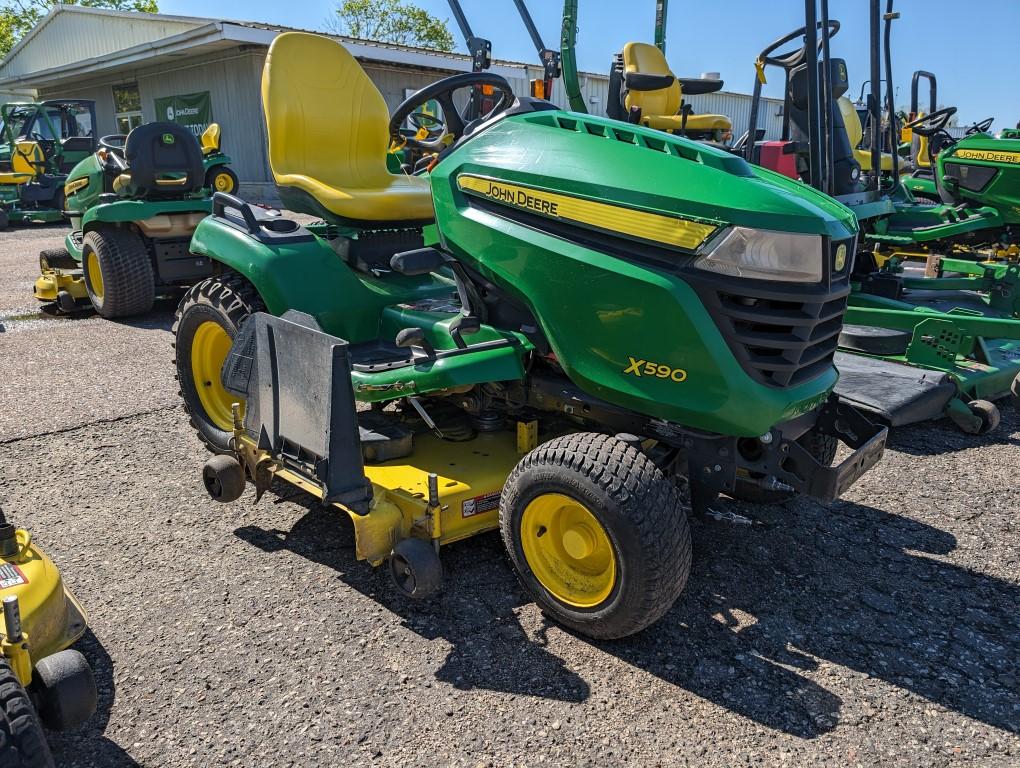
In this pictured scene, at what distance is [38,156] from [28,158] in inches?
6.8

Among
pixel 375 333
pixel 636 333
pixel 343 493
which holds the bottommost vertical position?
pixel 343 493

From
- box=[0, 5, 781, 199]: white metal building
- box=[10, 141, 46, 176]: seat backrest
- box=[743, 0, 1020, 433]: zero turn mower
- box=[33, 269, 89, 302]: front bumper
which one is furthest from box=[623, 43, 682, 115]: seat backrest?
box=[10, 141, 46, 176]: seat backrest

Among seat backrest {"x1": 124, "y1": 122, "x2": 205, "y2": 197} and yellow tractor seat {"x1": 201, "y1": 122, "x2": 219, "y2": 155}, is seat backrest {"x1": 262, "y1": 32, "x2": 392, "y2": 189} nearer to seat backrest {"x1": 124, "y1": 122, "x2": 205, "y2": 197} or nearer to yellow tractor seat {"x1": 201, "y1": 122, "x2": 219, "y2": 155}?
seat backrest {"x1": 124, "y1": 122, "x2": 205, "y2": 197}

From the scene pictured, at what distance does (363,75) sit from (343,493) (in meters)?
2.60

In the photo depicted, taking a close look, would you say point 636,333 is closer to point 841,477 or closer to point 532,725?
point 841,477

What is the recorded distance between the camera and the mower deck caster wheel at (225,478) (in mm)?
2852

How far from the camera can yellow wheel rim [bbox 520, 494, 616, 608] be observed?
228 cm

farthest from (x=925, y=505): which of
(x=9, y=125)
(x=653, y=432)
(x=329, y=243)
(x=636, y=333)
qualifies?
(x=9, y=125)

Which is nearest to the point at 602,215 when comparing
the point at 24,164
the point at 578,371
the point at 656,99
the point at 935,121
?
the point at 578,371

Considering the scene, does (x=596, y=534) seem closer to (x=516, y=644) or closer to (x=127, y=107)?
(x=516, y=644)

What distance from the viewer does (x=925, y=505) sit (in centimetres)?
325

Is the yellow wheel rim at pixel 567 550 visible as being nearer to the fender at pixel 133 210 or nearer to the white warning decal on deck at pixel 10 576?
the white warning decal on deck at pixel 10 576

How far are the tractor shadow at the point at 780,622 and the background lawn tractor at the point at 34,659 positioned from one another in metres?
0.86

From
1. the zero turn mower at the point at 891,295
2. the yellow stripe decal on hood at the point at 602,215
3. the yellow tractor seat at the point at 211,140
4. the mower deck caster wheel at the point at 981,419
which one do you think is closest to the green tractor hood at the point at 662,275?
the yellow stripe decal on hood at the point at 602,215
